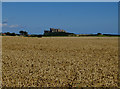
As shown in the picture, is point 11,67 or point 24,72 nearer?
point 24,72

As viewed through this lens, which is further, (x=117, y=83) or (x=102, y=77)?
(x=102, y=77)

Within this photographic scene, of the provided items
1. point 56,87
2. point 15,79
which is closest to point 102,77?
point 56,87

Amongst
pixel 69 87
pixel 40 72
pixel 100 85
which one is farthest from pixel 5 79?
pixel 100 85

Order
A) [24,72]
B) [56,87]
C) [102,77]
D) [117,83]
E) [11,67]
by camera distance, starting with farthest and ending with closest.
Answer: [11,67] → [24,72] → [102,77] → [117,83] → [56,87]

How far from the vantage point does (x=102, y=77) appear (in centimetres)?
436

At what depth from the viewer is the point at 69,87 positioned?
3.65 meters

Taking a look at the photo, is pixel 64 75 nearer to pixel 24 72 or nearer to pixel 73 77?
pixel 73 77

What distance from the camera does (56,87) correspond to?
3.61 m

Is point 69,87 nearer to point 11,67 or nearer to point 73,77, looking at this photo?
point 73,77

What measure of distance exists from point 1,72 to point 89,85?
2.78m

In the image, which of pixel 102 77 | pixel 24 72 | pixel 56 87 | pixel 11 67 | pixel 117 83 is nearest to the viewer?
pixel 56 87

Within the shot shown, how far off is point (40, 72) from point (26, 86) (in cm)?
108

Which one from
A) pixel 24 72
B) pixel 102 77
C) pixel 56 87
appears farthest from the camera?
pixel 24 72

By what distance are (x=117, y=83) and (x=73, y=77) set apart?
4.01 ft
